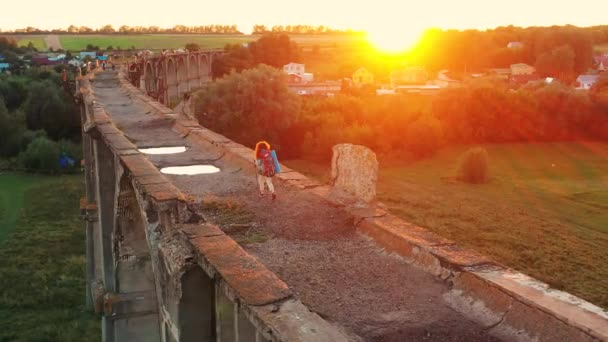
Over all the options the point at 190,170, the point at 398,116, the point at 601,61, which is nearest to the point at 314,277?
the point at 190,170

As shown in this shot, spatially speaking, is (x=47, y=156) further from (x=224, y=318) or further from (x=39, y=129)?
(x=224, y=318)

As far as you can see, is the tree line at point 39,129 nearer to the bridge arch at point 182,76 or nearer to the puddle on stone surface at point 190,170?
the bridge arch at point 182,76

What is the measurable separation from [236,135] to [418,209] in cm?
1132

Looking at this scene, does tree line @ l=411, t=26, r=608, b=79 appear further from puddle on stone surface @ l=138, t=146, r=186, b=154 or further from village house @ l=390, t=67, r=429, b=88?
puddle on stone surface @ l=138, t=146, r=186, b=154

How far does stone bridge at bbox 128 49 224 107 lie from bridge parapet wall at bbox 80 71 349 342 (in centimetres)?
1223

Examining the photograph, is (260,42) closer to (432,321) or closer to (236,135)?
(236,135)

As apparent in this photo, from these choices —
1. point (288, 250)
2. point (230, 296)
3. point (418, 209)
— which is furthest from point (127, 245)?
point (418, 209)

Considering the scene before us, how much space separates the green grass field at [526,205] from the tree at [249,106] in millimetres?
2621

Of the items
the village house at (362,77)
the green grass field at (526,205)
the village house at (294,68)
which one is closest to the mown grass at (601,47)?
the village house at (362,77)

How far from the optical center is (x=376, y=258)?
20.4 ft

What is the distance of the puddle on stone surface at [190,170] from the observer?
9.97 metres

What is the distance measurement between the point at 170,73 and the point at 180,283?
43609 millimetres

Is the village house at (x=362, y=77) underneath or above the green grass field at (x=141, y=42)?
underneath

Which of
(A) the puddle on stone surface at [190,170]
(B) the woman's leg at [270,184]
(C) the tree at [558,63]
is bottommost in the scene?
(C) the tree at [558,63]
